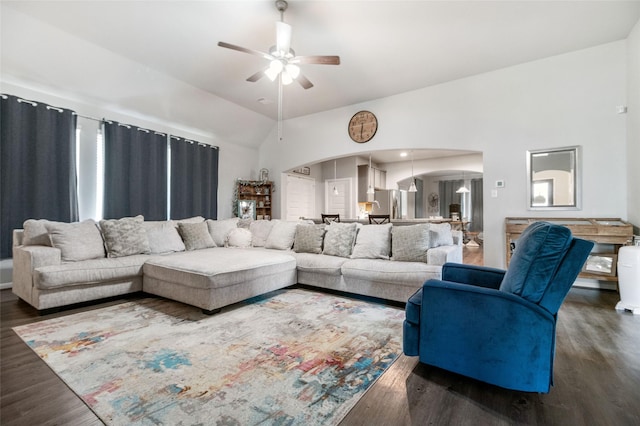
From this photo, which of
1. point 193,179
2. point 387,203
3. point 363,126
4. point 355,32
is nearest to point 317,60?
point 355,32

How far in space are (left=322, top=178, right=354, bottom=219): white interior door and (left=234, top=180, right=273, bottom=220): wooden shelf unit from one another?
8.25 ft

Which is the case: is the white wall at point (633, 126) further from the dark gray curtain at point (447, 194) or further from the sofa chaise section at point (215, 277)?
the dark gray curtain at point (447, 194)

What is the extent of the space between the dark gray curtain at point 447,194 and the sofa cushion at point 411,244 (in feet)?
29.2

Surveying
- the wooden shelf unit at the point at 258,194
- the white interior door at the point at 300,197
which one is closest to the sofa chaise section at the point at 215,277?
the wooden shelf unit at the point at 258,194

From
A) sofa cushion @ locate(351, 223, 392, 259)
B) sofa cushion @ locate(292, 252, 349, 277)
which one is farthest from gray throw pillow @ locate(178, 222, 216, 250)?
sofa cushion @ locate(351, 223, 392, 259)

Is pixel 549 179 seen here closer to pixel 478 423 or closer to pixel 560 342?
pixel 560 342

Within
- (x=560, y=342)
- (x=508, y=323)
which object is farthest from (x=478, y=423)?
(x=560, y=342)

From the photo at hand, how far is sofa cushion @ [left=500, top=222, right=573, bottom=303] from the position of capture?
145 cm

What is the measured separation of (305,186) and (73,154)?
5.35 metres

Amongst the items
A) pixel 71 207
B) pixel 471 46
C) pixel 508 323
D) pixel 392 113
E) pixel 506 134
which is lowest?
pixel 508 323

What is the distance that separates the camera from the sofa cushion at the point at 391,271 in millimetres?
2932

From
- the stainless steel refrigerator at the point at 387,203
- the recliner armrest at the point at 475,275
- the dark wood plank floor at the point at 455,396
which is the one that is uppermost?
the stainless steel refrigerator at the point at 387,203

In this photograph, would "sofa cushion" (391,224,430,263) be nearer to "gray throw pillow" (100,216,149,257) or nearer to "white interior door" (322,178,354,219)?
"gray throw pillow" (100,216,149,257)

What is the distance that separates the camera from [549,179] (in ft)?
13.6
